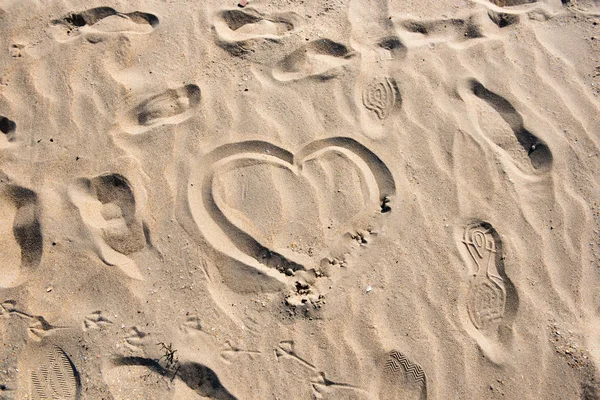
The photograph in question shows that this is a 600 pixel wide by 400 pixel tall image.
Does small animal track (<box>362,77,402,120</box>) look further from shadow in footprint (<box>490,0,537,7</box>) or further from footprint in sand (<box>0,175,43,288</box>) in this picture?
footprint in sand (<box>0,175,43,288</box>)

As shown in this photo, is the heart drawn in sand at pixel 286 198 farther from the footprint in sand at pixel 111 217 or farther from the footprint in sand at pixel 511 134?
the footprint in sand at pixel 511 134

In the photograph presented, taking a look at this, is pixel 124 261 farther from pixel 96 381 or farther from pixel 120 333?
pixel 96 381

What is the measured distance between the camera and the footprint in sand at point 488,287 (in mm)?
2732

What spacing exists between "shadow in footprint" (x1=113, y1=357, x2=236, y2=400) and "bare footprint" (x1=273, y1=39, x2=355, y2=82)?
86.8 inches

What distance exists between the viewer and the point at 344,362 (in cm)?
263

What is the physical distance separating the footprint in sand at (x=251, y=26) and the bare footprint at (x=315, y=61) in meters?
0.23

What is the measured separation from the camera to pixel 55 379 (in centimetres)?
259

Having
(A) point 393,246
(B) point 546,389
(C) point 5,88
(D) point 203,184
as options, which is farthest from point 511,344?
(C) point 5,88

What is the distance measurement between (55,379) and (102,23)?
2.75 m

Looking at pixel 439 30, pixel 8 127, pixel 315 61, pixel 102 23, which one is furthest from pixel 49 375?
pixel 439 30

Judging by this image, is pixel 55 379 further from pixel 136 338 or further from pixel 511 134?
pixel 511 134

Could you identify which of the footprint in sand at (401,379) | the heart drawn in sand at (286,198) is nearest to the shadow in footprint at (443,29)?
the heart drawn in sand at (286,198)

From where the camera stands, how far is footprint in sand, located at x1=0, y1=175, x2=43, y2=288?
2.78m

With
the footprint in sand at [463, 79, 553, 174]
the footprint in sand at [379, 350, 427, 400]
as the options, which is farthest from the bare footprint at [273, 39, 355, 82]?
the footprint in sand at [379, 350, 427, 400]
